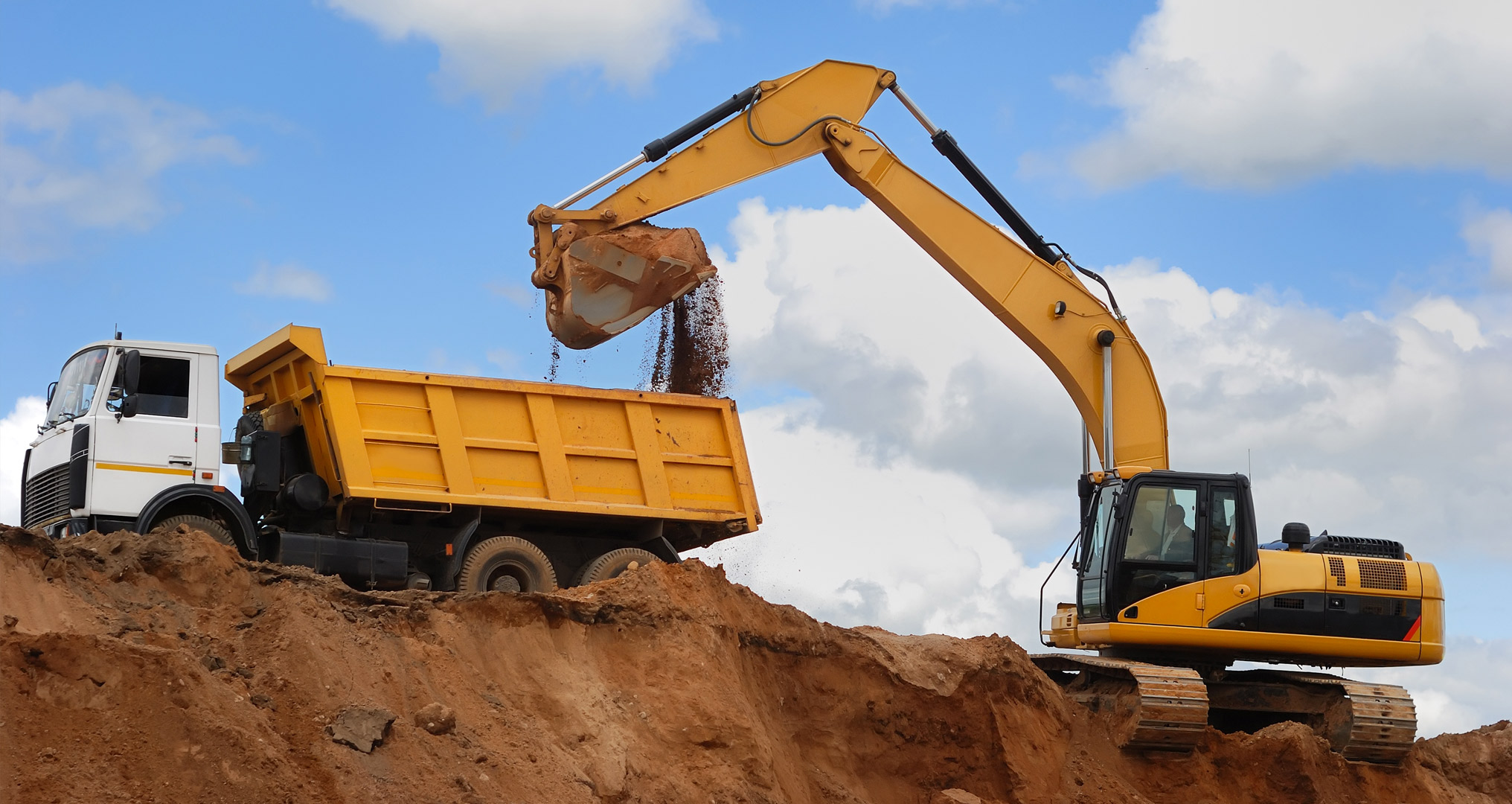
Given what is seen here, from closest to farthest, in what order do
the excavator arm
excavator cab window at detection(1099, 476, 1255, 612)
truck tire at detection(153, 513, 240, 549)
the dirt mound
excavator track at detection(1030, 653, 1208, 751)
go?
the dirt mound, excavator track at detection(1030, 653, 1208, 751), truck tire at detection(153, 513, 240, 549), excavator cab window at detection(1099, 476, 1255, 612), the excavator arm

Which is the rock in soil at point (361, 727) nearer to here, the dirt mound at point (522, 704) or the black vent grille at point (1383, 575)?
the dirt mound at point (522, 704)

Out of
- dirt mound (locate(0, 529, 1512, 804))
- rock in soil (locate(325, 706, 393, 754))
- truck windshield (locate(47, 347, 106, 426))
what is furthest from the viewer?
truck windshield (locate(47, 347, 106, 426))

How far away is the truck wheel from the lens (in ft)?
43.6

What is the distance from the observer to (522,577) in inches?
537

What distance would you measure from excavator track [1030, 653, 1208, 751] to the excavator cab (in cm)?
57

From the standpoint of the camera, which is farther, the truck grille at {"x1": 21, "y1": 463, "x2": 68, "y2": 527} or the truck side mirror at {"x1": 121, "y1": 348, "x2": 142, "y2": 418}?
the truck grille at {"x1": 21, "y1": 463, "x2": 68, "y2": 527}

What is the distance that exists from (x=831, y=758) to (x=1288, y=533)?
5.27m

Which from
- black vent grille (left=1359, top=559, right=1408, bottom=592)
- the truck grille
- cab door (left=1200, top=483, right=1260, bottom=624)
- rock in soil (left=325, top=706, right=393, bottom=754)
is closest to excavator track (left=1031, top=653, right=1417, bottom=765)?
cab door (left=1200, top=483, right=1260, bottom=624)

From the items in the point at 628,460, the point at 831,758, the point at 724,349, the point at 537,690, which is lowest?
the point at 831,758

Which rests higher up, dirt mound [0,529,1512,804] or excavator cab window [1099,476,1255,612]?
excavator cab window [1099,476,1255,612]

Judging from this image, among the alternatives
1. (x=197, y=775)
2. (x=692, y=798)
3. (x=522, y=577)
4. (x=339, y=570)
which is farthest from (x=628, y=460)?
(x=197, y=775)

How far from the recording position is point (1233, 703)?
1362 cm

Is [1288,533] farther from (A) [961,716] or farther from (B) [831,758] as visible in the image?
(B) [831,758]

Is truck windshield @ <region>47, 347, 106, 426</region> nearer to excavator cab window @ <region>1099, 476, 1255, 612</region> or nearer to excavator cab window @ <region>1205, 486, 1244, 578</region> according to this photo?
Answer: excavator cab window @ <region>1099, 476, 1255, 612</region>
